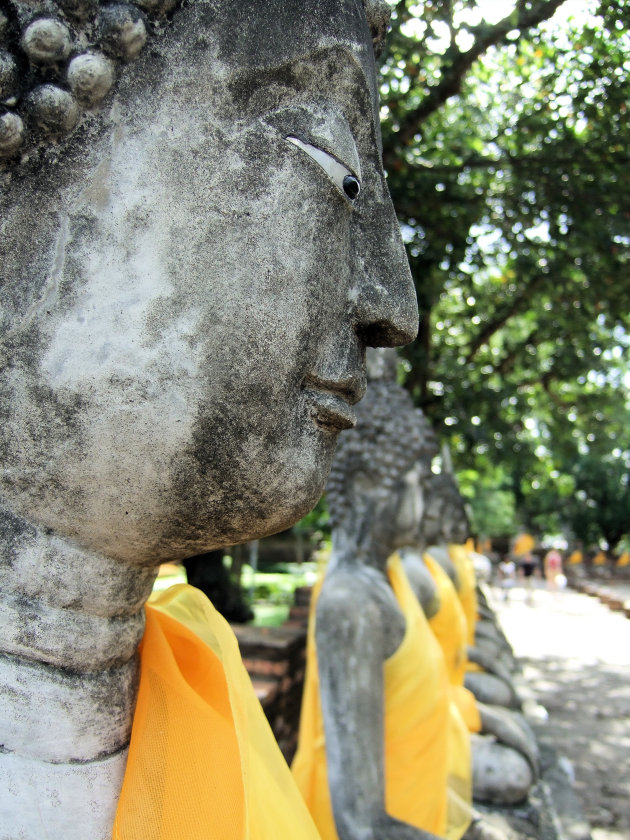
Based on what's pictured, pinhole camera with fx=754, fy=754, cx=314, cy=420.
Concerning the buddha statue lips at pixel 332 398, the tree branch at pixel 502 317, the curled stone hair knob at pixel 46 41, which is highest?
the tree branch at pixel 502 317

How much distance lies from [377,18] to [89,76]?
60 centimetres

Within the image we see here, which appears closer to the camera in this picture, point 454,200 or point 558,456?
point 454,200

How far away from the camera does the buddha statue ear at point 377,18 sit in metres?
1.36

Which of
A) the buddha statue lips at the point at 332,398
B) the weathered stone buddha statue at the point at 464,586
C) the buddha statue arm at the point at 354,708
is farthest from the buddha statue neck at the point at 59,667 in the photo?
the weathered stone buddha statue at the point at 464,586

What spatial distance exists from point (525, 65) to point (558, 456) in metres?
5.72

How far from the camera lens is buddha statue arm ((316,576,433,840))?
6.57 ft

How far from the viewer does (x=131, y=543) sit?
43.4 inches

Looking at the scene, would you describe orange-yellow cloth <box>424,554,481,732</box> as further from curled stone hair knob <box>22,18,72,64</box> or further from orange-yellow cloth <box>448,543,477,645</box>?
curled stone hair knob <box>22,18,72,64</box>

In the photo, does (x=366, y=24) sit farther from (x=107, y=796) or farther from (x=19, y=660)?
(x=107, y=796)

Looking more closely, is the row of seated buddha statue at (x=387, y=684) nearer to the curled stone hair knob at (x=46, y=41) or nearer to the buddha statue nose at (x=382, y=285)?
the buddha statue nose at (x=382, y=285)

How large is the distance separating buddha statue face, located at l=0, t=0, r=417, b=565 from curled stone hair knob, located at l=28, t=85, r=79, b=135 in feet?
0.15

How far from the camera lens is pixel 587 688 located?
30.1 ft

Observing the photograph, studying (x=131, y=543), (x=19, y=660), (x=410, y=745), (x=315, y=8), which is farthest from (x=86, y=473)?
(x=410, y=745)

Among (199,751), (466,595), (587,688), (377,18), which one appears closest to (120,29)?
(377,18)
